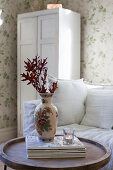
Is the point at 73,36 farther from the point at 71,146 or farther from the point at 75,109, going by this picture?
the point at 71,146

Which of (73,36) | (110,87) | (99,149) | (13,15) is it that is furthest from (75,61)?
(99,149)

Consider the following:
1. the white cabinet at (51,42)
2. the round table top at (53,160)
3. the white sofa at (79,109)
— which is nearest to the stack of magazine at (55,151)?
the round table top at (53,160)

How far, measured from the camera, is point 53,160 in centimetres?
144

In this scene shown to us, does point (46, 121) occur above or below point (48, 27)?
below

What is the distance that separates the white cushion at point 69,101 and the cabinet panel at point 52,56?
598mm

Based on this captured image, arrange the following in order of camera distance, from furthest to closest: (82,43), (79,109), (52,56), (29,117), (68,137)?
(82,43) → (52,56) → (79,109) → (29,117) → (68,137)

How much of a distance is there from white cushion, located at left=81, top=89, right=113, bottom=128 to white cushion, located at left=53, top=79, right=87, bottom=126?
2.9 inches

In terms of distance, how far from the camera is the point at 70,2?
373 cm

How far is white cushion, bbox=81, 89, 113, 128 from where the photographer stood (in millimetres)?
2557

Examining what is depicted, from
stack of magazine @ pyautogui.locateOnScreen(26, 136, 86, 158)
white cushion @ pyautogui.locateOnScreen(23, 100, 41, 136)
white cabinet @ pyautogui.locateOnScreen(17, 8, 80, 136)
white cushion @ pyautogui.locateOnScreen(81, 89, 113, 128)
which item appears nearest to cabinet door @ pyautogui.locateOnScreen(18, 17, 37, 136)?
white cabinet @ pyautogui.locateOnScreen(17, 8, 80, 136)

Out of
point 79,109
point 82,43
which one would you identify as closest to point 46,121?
point 79,109

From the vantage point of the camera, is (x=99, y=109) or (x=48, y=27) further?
(x=48, y=27)

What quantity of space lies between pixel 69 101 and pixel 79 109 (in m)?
0.15

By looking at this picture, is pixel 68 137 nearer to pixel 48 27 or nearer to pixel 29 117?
pixel 29 117
